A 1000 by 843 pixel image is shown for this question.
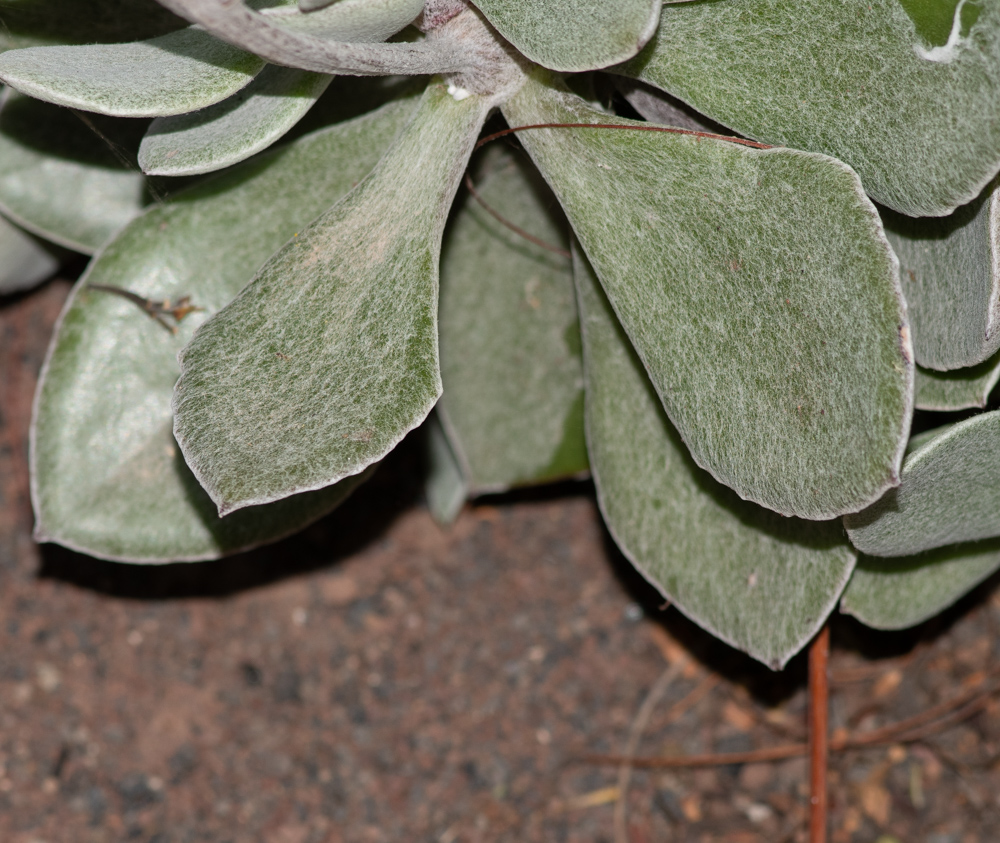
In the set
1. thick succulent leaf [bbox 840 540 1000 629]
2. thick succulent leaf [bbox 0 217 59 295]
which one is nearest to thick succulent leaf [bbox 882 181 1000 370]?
thick succulent leaf [bbox 840 540 1000 629]

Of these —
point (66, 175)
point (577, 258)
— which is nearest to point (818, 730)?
point (577, 258)

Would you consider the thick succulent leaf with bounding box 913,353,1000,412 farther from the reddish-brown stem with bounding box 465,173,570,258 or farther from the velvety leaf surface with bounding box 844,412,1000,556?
the reddish-brown stem with bounding box 465,173,570,258

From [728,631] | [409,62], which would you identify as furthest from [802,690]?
[409,62]

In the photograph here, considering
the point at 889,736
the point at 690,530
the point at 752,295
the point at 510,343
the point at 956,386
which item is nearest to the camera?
the point at 752,295

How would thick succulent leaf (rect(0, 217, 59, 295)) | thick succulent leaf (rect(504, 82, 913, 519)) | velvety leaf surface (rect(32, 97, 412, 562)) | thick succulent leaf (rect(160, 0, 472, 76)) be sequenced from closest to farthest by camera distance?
thick succulent leaf (rect(160, 0, 472, 76))
thick succulent leaf (rect(504, 82, 913, 519))
velvety leaf surface (rect(32, 97, 412, 562))
thick succulent leaf (rect(0, 217, 59, 295))

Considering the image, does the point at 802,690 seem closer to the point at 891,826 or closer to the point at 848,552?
the point at 891,826

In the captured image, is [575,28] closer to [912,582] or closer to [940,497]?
[940,497]

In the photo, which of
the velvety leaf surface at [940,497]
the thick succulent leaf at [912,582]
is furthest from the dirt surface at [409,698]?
the velvety leaf surface at [940,497]
